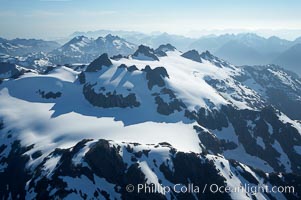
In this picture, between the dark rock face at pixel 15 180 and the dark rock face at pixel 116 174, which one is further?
the dark rock face at pixel 15 180

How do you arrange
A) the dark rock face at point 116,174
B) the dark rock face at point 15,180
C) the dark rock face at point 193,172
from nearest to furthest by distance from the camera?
the dark rock face at point 116,174, the dark rock face at point 193,172, the dark rock face at point 15,180

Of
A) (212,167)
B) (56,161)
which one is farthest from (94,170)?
(212,167)

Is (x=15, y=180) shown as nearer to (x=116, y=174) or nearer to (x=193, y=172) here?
(x=116, y=174)

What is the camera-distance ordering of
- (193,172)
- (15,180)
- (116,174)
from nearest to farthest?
1. (116,174)
2. (193,172)
3. (15,180)

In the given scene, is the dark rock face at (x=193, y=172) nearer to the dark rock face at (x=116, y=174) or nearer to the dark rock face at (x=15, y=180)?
the dark rock face at (x=116, y=174)

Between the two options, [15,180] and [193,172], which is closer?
[193,172]

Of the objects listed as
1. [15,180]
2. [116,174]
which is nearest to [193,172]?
[116,174]

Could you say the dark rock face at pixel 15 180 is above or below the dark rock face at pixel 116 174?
below

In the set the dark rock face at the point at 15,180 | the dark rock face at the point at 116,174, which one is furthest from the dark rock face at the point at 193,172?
the dark rock face at the point at 15,180

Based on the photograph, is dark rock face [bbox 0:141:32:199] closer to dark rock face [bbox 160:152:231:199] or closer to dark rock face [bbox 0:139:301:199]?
dark rock face [bbox 0:139:301:199]

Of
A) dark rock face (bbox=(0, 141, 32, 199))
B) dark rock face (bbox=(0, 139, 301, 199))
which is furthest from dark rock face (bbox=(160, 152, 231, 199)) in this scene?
dark rock face (bbox=(0, 141, 32, 199))

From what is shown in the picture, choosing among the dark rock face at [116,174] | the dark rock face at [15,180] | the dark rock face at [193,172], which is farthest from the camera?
the dark rock face at [15,180]
